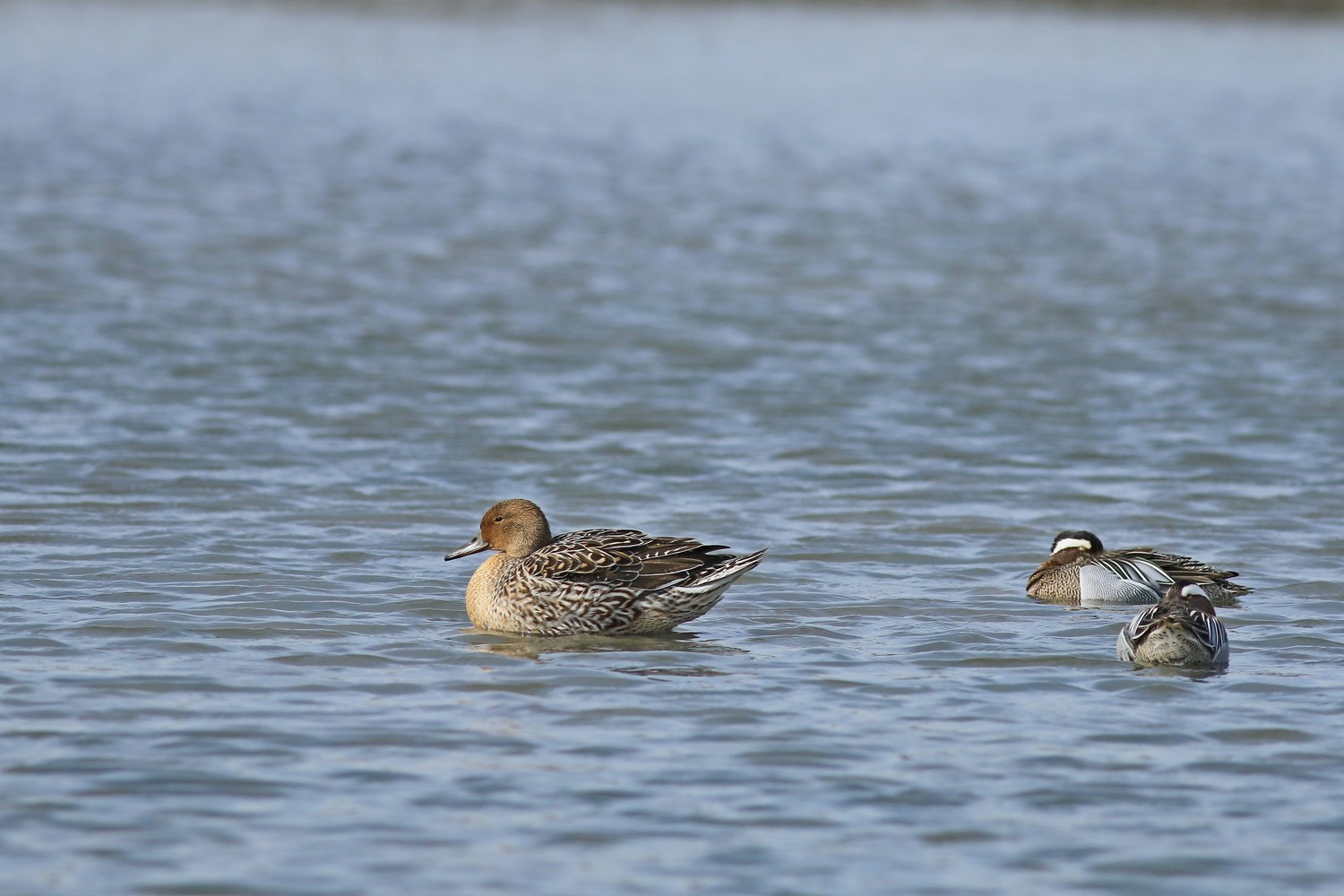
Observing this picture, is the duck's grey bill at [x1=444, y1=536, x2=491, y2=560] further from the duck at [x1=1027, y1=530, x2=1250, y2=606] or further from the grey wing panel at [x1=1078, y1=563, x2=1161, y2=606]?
the grey wing panel at [x1=1078, y1=563, x2=1161, y2=606]

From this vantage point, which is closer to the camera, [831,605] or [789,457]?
[831,605]

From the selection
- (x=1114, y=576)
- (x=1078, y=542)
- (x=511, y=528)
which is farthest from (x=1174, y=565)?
(x=511, y=528)

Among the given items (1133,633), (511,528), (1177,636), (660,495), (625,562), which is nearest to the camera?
(1177,636)

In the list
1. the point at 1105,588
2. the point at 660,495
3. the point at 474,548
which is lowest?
the point at 660,495

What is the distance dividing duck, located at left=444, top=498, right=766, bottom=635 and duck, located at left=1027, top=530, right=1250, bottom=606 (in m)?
1.73

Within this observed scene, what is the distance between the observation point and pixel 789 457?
44.3 ft

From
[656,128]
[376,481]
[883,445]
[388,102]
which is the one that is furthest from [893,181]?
[376,481]

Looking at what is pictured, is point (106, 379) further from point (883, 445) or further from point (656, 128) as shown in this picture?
point (656, 128)

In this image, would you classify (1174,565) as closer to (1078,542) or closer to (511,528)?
(1078,542)

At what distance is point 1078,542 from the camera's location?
10344 millimetres

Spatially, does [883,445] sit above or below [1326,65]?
below

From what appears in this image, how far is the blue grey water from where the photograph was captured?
22.4ft

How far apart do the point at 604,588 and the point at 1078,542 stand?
8.50 feet

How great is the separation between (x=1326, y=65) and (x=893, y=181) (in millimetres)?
23158
